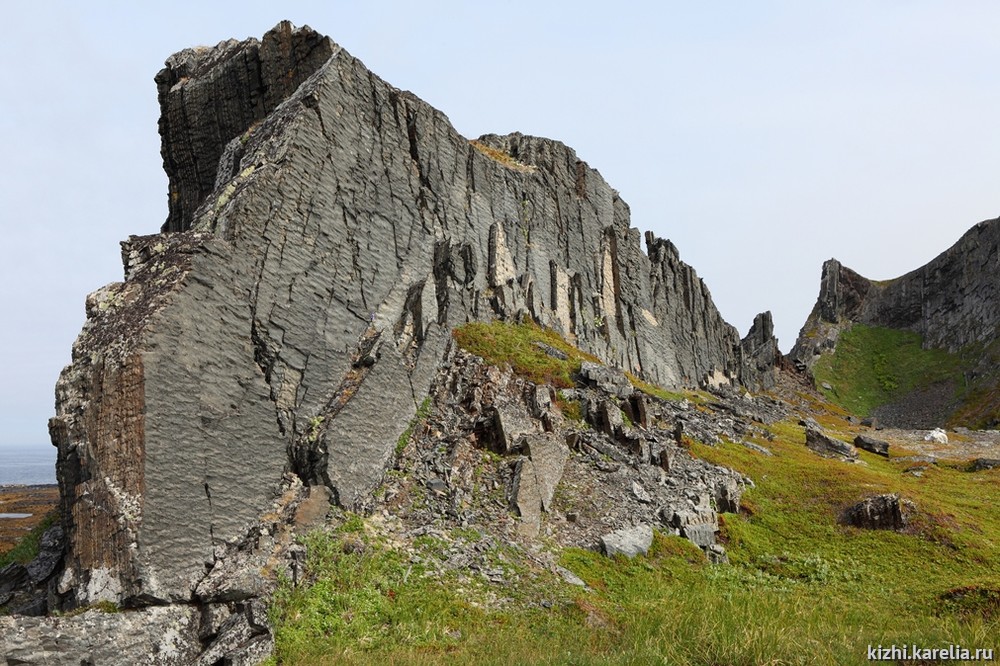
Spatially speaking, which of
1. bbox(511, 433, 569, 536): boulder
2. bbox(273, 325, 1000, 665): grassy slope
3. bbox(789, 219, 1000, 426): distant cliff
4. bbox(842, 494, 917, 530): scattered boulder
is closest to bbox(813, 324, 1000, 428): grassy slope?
bbox(789, 219, 1000, 426): distant cliff

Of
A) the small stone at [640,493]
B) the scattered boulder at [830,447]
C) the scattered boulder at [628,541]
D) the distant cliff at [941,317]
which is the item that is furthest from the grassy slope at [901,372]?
the scattered boulder at [628,541]

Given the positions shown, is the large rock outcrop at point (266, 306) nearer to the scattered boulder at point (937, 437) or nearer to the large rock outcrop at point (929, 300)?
the scattered boulder at point (937, 437)

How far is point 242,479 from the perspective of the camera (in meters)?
16.2

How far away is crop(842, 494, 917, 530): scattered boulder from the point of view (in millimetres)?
23594

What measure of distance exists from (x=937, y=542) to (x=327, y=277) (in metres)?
26.3

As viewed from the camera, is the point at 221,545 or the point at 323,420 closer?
the point at 221,545

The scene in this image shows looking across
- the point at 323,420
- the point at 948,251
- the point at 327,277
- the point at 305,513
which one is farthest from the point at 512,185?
the point at 948,251

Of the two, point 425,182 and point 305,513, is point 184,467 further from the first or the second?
point 425,182

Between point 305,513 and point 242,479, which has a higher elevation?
point 242,479

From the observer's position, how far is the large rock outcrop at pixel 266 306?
46.7ft

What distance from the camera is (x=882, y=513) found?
2394cm

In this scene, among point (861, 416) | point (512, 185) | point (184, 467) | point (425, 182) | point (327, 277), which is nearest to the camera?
point (184, 467)

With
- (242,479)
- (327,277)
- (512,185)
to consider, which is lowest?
(242,479)

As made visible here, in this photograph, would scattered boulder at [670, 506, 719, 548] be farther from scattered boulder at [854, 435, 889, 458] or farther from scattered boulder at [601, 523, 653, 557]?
scattered boulder at [854, 435, 889, 458]
